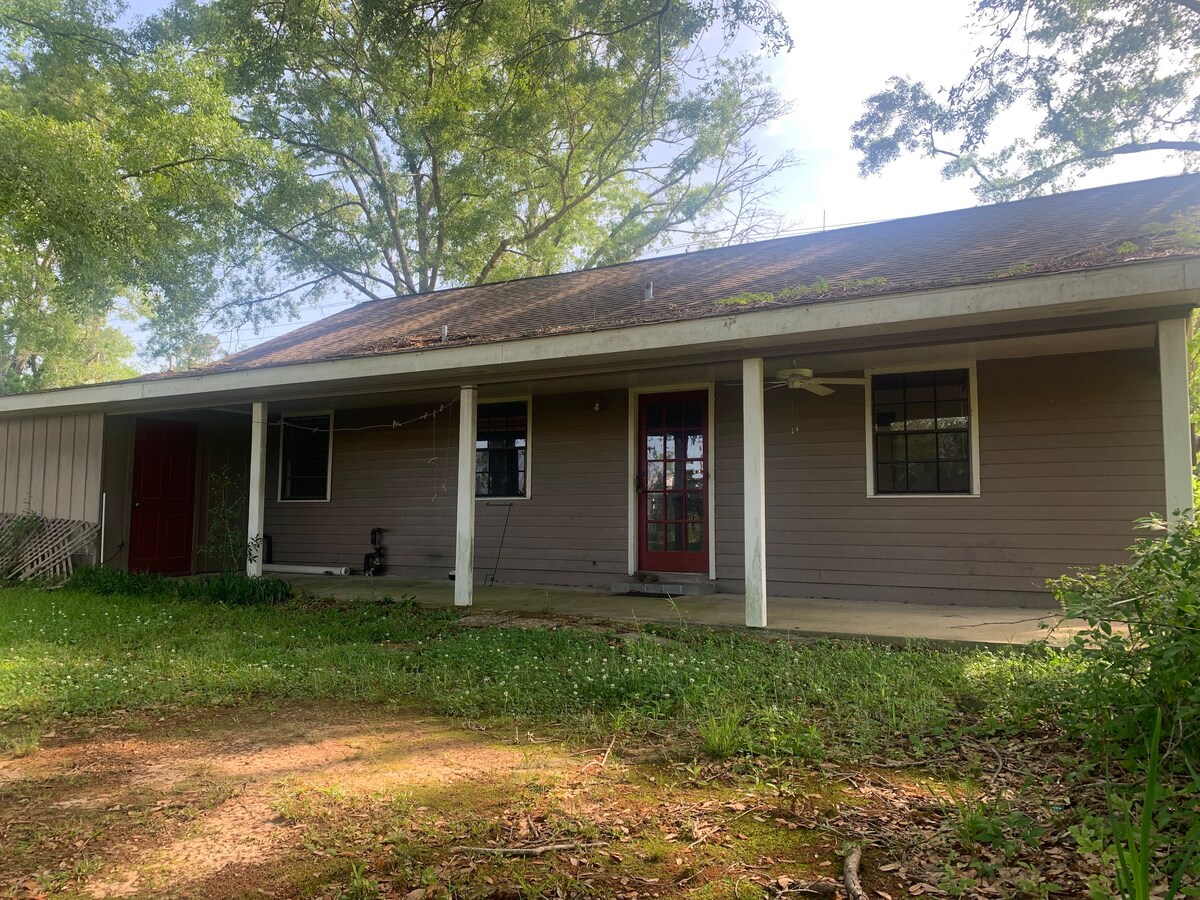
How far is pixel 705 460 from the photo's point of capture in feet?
25.4

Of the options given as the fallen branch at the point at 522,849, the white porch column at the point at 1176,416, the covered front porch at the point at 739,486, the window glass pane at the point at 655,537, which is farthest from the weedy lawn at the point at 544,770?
the window glass pane at the point at 655,537

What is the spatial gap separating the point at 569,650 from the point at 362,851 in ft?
8.98

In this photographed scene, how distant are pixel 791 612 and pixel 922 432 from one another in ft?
7.21

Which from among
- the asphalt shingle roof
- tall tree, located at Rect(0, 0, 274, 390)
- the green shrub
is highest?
tall tree, located at Rect(0, 0, 274, 390)

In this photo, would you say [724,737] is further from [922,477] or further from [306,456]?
[306,456]

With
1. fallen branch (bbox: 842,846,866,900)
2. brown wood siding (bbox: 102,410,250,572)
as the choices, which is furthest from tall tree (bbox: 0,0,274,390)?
fallen branch (bbox: 842,846,866,900)

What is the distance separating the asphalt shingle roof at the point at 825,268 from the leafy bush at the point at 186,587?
237cm

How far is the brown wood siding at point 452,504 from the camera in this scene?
26.9ft

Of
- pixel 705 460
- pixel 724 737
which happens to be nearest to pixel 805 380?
pixel 705 460

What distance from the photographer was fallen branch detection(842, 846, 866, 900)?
1921 millimetres

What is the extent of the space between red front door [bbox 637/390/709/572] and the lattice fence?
276 inches

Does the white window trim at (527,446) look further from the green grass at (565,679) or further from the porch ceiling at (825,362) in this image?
the green grass at (565,679)

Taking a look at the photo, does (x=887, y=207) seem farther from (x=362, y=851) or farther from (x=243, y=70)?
(x=362, y=851)

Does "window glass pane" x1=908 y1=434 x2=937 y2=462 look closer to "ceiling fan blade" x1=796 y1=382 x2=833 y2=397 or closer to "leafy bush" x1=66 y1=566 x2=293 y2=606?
"ceiling fan blade" x1=796 y1=382 x2=833 y2=397
